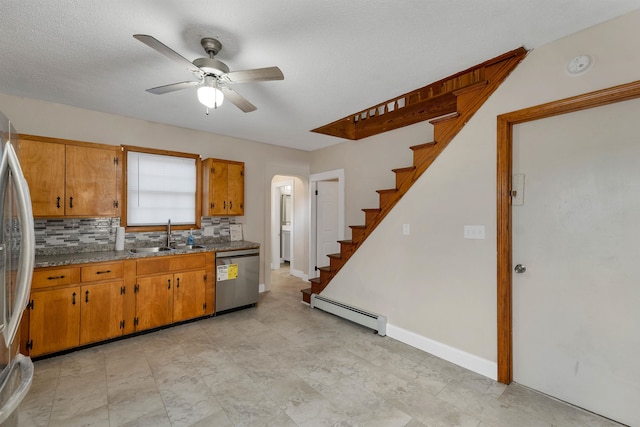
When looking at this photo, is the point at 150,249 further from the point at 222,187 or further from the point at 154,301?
the point at 222,187

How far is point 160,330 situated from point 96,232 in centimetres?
140

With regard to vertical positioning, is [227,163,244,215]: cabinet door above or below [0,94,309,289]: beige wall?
below

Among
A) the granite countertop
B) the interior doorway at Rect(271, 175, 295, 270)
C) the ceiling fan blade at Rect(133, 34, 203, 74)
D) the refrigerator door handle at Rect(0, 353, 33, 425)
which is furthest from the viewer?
the interior doorway at Rect(271, 175, 295, 270)

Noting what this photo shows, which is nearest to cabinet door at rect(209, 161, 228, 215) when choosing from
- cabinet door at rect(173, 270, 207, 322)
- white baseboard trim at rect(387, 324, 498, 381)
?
cabinet door at rect(173, 270, 207, 322)

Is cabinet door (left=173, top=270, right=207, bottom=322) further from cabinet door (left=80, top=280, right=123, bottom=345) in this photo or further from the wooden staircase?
the wooden staircase

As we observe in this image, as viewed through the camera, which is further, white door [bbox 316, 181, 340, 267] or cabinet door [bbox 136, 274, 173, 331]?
white door [bbox 316, 181, 340, 267]

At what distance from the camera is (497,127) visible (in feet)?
7.50

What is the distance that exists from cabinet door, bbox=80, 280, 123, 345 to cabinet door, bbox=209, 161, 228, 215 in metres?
1.47

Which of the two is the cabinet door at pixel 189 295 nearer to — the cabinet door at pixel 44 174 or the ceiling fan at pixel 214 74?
the cabinet door at pixel 44 174

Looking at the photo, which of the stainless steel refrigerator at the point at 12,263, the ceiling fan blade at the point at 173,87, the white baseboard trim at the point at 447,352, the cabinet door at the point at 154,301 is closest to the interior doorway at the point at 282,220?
the cabinet door at the point at 154,301

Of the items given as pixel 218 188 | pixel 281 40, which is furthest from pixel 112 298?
pixel 281 40

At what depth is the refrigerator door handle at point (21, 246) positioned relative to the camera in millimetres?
1144

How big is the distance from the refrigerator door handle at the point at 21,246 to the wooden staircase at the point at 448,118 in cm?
285

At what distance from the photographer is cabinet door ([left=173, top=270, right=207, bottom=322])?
131 inches
